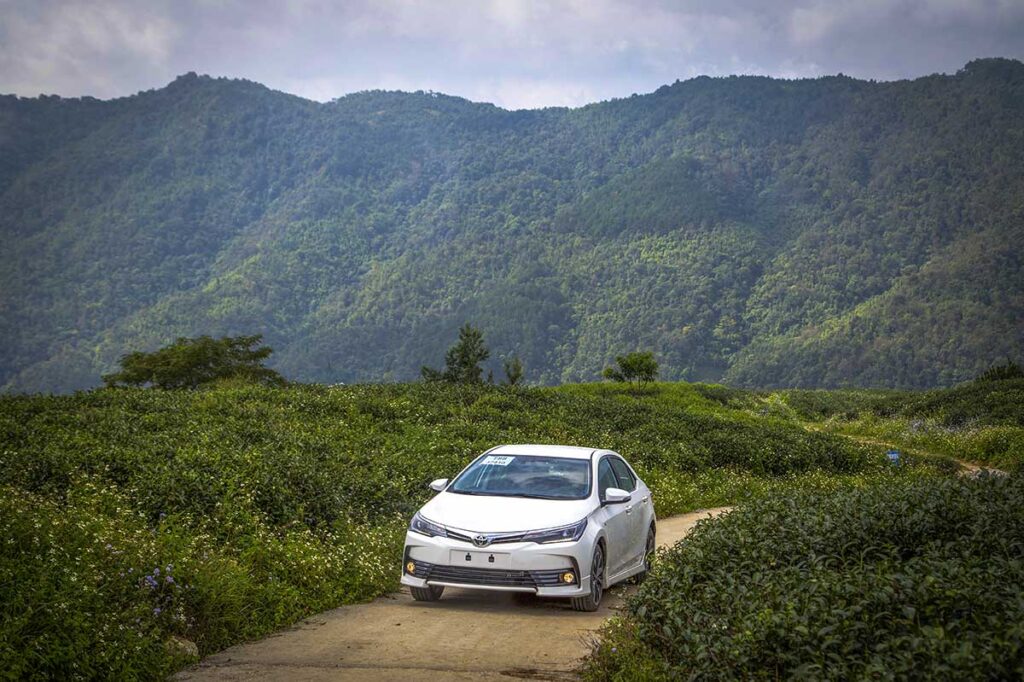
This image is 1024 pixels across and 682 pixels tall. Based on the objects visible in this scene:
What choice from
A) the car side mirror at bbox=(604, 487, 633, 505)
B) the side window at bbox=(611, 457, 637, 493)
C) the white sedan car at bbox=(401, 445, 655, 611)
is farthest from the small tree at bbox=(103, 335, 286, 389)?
the car side mirror at bbox=(604, 487, 633, 505)

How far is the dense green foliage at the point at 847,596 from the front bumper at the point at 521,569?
1024 millimetres

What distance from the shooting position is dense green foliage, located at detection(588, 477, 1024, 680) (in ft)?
19.9

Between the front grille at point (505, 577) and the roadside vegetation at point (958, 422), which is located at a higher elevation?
the front grille at point (505, 577)

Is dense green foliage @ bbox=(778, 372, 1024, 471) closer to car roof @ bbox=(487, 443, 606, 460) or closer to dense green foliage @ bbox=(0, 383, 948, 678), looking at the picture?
dense green foliage @ bbox=(0, 383, 948, 678)

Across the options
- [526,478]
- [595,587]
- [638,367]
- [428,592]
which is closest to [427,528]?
[428,592]

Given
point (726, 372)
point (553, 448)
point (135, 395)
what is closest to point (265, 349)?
point (135, 395)

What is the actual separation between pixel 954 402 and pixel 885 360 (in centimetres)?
12370

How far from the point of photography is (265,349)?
179 feet

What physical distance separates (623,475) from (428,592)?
134 inches

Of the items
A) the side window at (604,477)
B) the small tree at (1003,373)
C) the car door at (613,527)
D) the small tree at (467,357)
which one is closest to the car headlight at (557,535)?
the car door at (613,527)

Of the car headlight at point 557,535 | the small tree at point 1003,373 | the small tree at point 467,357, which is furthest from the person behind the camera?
the small tree at point 1003,373

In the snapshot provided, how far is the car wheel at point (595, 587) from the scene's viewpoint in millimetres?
11148

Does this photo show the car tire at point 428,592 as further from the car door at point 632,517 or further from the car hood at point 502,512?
the car door at point 632,517

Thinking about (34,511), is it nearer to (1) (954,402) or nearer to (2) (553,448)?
(2) (553,448)
